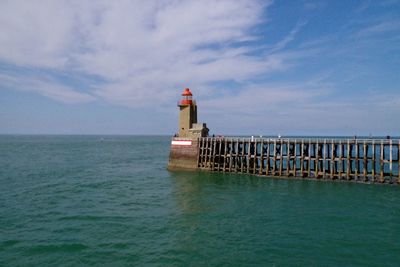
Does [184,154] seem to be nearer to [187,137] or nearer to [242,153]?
[187,137]

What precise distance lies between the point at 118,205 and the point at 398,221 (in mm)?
21902

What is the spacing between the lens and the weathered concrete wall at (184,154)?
158 feet

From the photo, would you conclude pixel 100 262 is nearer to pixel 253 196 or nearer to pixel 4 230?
pixel 4 230

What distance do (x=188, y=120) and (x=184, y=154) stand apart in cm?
517

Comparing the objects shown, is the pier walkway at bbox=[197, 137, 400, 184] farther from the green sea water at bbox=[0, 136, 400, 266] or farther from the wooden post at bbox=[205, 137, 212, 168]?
Answer: the green sea water at bbox=[0, 136, 400, 266]

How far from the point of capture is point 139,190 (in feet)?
117

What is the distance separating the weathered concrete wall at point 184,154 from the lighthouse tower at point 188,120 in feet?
3.85

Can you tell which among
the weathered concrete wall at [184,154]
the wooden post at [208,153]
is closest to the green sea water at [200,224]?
the wooden post at [208,153]

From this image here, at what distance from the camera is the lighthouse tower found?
48688mm

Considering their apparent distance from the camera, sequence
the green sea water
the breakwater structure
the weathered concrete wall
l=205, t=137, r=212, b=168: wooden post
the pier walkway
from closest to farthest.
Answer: the green sea water → the pier walkway → the breakwater structure → l=205, t=137, r=212, b=168: wooden post → the weathered concrete wall

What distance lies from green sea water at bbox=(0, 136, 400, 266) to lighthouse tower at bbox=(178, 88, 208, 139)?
471 inches

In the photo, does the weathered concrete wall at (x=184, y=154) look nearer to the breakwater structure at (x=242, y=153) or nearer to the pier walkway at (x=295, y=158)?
the breakwater structure at (x=242, y=153)

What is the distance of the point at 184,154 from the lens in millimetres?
49062

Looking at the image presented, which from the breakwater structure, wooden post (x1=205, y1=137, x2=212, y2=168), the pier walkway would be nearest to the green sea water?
the pier walkway
